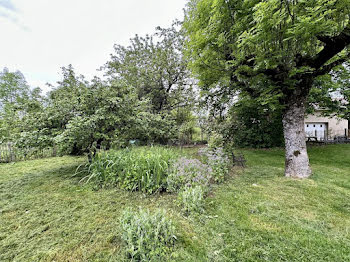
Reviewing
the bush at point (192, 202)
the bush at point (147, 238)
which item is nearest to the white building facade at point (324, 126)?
the bush at point (192, 202)

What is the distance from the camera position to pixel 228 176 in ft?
12.6

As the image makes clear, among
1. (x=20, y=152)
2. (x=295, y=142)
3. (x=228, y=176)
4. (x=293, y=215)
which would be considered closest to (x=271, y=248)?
(x=293, y=215)

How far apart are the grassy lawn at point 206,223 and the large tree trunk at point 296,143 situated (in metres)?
0.41

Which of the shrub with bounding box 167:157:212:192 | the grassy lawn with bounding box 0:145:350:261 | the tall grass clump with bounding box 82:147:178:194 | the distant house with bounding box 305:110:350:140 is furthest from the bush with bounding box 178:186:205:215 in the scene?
the distant house with bounding box 305:110:350:140

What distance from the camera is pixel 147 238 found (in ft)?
4.61

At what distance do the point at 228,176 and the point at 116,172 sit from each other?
286 centimetres

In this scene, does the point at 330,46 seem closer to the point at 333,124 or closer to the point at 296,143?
the point at 296,143

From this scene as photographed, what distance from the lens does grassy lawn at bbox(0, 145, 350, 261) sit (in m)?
1.47

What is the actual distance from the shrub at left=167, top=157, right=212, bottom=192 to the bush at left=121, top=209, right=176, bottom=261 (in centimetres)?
110

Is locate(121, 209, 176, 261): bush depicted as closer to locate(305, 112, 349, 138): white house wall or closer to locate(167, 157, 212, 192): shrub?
locate(167, 157, 212, 192): shrub

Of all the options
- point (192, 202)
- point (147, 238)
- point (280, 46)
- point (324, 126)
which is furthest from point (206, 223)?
point (324, 126)

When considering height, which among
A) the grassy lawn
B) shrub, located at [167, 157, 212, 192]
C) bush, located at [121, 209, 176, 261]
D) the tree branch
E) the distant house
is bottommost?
the grassy lawn

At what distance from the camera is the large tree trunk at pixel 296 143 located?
3.62 m

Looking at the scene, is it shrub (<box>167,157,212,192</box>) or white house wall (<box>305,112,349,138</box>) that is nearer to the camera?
shrub (<box>167,157,212,192</box>)
